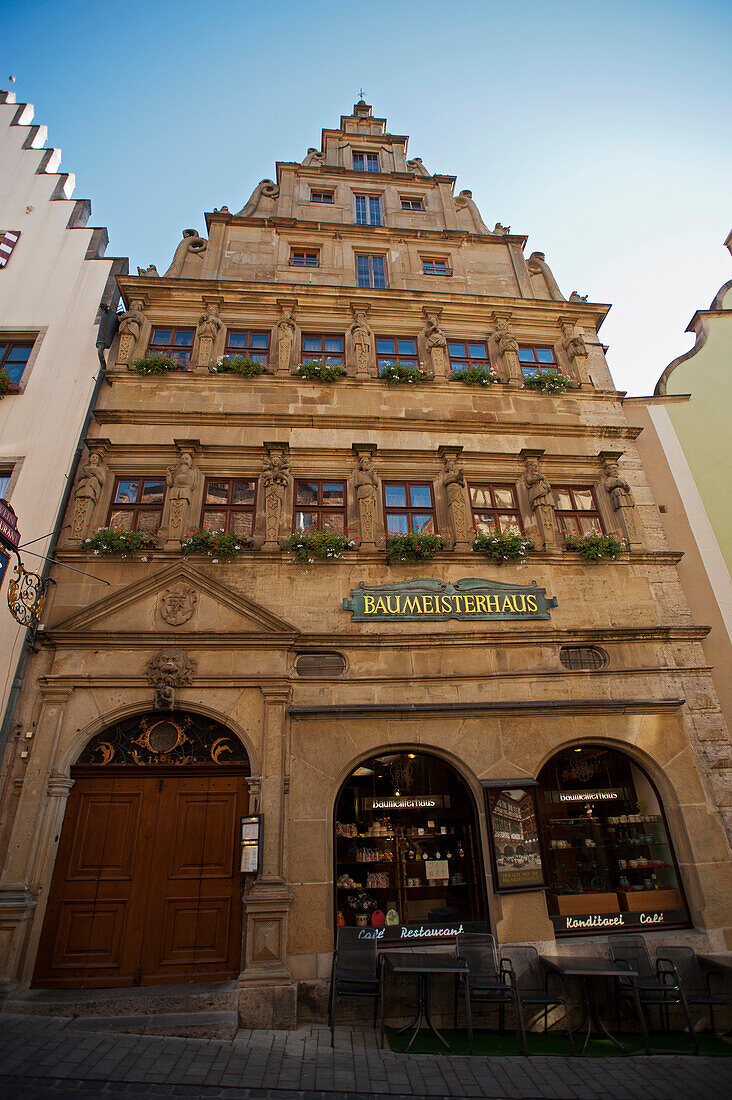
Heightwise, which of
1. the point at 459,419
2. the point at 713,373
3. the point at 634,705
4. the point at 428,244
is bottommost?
the point at 634,705

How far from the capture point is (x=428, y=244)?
1465 cm

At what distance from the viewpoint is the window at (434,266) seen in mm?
14516

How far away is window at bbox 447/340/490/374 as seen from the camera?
42.1 feet

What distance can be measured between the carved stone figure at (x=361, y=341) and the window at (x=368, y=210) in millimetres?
4261

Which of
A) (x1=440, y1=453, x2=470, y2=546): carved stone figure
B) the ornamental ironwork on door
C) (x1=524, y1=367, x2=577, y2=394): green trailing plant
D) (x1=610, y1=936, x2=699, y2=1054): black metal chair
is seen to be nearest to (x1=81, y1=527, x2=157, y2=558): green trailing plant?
the ornamental ironwork on door

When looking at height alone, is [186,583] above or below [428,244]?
below

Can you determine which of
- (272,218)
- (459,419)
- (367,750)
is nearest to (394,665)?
(367,750)

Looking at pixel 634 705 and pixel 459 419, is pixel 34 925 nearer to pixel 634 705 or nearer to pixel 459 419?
pixel 634 705

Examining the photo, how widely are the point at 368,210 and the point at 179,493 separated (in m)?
10.6

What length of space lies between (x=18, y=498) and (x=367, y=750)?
298 inches

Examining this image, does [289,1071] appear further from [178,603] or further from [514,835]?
[178,603]

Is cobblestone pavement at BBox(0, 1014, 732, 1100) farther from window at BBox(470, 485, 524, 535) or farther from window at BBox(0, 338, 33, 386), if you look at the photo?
window at BBox(0, 338, 33, 386)

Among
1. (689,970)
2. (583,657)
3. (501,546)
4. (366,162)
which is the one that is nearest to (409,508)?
(501,546)

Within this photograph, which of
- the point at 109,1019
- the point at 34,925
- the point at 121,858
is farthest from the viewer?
the point at 121,858
